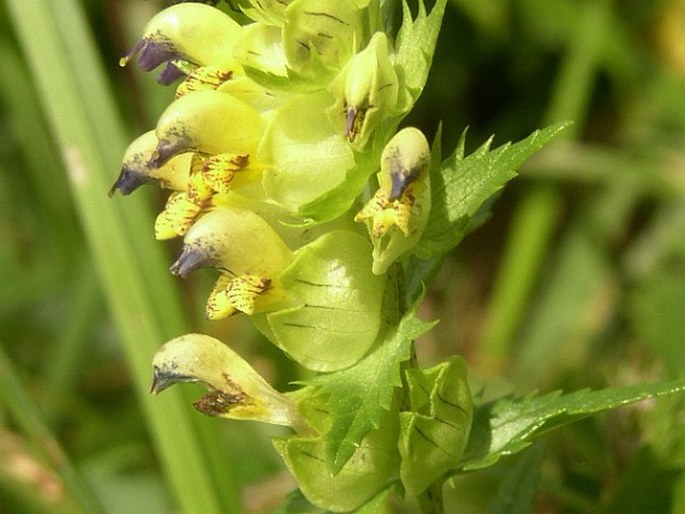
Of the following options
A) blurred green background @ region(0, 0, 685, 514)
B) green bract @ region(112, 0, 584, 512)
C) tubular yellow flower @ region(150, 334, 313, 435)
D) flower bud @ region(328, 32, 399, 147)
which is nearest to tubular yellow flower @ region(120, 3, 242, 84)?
green bract @ region(112, 0, 584, 512)

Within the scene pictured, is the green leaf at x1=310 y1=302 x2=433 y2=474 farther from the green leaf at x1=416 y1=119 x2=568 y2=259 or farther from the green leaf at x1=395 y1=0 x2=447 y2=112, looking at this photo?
the green leaf at x1=395 y1=0 x2=447 y2=112

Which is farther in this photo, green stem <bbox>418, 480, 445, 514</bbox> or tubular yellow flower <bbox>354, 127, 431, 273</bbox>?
green stem <bbox>418, 480, 445, 514</bbox>

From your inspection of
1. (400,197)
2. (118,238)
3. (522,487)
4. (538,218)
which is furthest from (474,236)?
(400,197)

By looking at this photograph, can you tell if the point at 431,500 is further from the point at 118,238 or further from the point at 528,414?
the point at 118,238

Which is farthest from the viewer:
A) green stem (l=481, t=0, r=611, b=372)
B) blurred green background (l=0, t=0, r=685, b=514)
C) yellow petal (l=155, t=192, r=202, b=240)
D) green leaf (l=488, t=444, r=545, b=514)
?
green stem (l=481, t=0, r=611, b=372)

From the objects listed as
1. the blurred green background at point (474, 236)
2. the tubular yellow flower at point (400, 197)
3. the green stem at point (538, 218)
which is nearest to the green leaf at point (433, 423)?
the tubular yellow flower at point (400, 197)

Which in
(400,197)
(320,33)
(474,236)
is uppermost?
(320,33)
